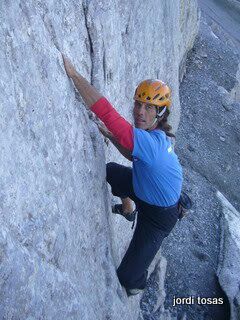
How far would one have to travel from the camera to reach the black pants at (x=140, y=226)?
706 centimetres

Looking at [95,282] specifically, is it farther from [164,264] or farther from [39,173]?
[164,264]

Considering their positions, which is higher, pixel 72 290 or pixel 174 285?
pixel 72 290

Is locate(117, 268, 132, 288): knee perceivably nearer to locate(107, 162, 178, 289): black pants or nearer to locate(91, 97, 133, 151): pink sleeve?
locate(107, 162, 178, 289): black pants

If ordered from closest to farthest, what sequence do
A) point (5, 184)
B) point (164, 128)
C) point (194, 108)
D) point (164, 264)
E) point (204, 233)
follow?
point (5, 184) < point (164, 128) < point (164, 264) < point (204, 233) < point (194, 108)

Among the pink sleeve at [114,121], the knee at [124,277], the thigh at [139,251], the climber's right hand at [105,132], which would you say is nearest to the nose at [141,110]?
the climber's right hand at [105,132]

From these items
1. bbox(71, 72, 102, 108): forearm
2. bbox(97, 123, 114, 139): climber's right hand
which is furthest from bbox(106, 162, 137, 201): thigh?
bbox(71, 72, 102, 108): forearm

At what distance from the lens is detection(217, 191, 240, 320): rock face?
12.0 metres

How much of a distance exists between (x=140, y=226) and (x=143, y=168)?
1.40m

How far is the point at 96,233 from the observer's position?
6.25 m

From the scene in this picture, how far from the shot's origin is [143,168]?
631cm

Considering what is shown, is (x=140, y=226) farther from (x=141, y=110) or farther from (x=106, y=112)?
(x=106, y=112)

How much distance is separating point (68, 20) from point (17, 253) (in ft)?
10.00

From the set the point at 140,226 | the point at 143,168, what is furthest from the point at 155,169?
the point at 140,226

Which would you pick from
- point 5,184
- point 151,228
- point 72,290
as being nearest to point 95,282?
point 72,290
